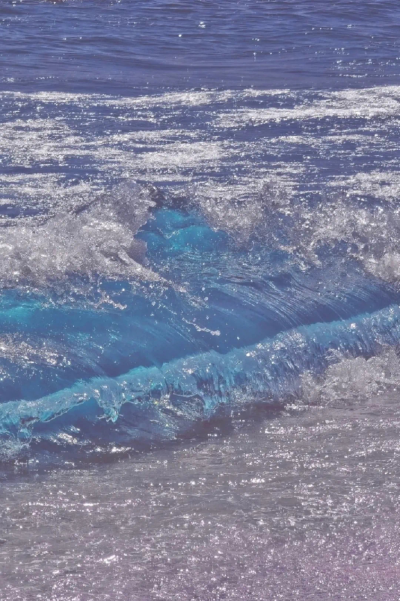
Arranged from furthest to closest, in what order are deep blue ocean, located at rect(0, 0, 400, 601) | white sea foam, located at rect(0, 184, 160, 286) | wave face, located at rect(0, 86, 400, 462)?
white sea foam, located at rect(0, 184, 160, 286) → wave face, located at rect(0, 86, 400, 462) → deep blue ocean, located at rect(0, 0, 400, 601)

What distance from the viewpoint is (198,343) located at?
11.2 feet

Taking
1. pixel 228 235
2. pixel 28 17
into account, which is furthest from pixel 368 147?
pixel 28 17

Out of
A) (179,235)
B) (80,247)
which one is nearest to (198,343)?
(80,247)

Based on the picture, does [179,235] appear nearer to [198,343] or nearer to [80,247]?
[80,247]

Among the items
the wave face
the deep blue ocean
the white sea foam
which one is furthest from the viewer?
the white sea foam

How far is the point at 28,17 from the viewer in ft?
31.2

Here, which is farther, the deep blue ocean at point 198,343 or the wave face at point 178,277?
the wave face at point 178,277

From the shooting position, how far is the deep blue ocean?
7.37 feet

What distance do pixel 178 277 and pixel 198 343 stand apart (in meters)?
0.55

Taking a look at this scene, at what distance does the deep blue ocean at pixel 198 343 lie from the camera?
225 cm

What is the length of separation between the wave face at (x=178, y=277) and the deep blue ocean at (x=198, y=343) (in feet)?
0.04

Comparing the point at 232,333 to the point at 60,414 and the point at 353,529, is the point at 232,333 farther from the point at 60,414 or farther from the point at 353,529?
the point at 353,529

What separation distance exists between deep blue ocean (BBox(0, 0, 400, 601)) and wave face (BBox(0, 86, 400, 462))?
12 millimetres

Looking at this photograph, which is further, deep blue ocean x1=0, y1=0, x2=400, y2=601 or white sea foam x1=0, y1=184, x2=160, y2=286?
white sea foam x1=0, y1=184, x2=160, y2=286
